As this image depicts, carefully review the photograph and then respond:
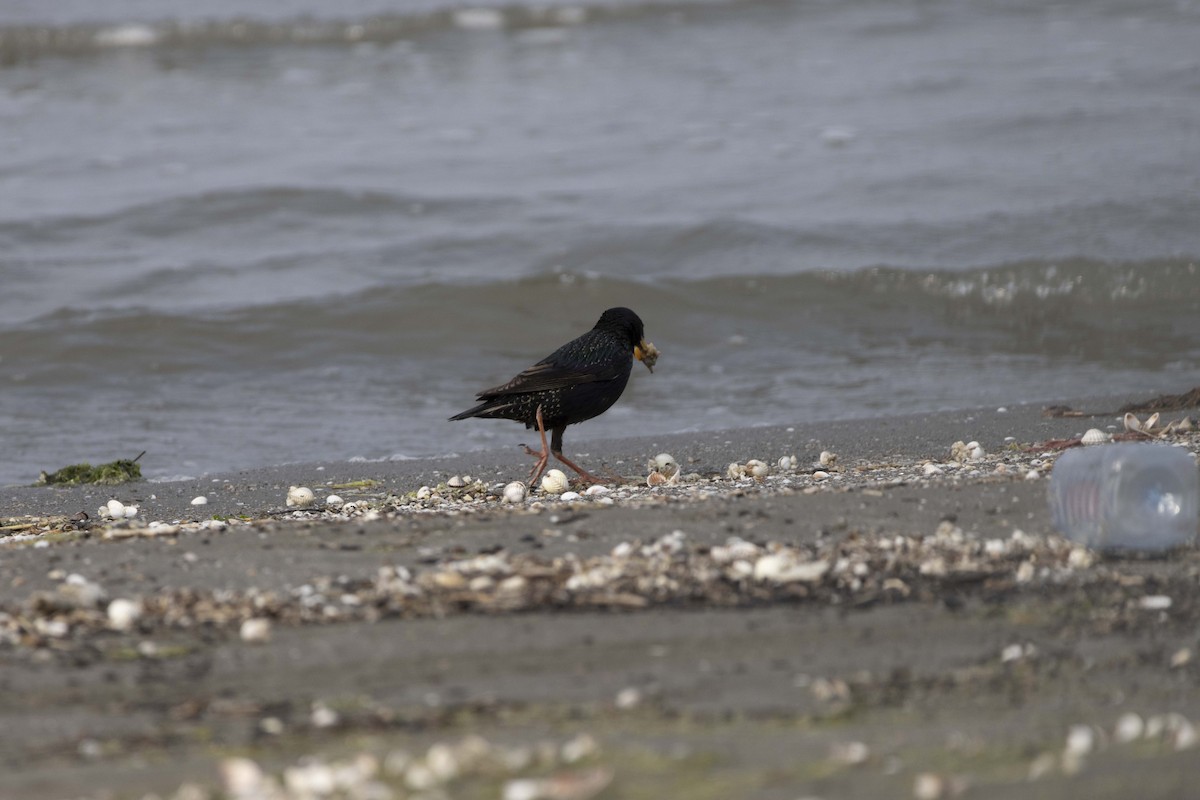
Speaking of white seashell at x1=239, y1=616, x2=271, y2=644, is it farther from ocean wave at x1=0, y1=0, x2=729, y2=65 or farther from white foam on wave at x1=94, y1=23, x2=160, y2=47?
white foam on wave at x1=94, y1=23, x2=160, y2=47

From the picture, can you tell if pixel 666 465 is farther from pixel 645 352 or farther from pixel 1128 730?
pixel 1128 730

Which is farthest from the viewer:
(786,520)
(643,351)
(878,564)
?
(643,351)

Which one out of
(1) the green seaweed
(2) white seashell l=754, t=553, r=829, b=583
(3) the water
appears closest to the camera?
(2) white seashell l=754, t=553, r=829, b=583

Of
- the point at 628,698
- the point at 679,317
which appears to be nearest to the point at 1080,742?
the point at 628,698

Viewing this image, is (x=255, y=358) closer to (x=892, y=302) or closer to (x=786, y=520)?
(x=892, y=302)

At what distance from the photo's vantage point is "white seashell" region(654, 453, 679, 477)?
649 centimetres

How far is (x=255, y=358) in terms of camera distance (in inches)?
410

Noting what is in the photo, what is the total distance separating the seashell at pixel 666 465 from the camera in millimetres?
6496

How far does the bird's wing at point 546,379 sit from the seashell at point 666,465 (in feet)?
1.81

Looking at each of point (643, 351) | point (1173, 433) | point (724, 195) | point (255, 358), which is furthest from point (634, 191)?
point (1173, 433)

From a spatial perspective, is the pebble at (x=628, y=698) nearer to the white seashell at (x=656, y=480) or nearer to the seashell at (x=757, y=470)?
the white seashell at (x=656, y=480)

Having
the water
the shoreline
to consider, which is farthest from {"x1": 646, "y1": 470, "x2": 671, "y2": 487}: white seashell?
the water

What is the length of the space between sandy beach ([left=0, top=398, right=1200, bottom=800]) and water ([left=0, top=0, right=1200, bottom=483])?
4007mm

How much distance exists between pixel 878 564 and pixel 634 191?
1051cm
